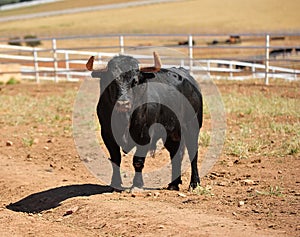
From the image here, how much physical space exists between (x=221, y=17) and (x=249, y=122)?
1802 inches

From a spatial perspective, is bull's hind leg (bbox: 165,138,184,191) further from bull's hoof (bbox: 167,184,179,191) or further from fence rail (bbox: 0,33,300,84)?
fence rail (bbox: 0,33,300,84)

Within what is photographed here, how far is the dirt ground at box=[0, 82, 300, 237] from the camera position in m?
6.07

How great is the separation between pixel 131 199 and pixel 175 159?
114 centimetres

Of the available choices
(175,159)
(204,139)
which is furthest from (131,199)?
(204,139)

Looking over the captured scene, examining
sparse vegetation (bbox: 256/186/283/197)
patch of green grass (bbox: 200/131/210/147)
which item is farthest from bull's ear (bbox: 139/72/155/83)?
patch of green grass (bbox: 200/131/210/147)

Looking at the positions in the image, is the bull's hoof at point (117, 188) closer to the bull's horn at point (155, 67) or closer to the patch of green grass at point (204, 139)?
the bull's horn at point (155, 67)

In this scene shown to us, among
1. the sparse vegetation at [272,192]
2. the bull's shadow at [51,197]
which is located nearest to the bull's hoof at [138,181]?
the bull's shadow at [51,197]

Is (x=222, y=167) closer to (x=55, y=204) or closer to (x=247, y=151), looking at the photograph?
(x=247, y=151)

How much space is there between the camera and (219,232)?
5695 mm

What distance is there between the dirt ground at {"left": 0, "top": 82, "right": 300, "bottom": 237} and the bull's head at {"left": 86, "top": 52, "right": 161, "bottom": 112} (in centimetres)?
109

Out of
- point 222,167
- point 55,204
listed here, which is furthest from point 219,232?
point 222,167

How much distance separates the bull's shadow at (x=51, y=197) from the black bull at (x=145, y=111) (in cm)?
38

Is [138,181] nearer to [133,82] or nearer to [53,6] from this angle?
[133,82]

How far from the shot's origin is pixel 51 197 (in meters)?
7.86
